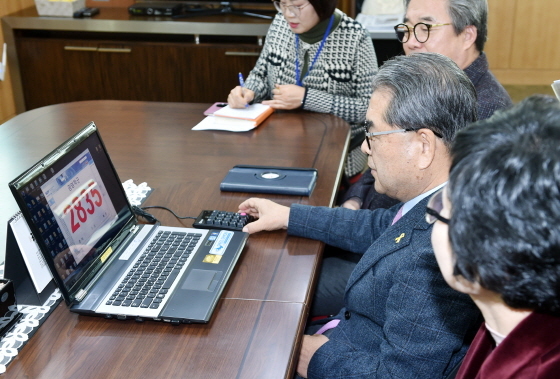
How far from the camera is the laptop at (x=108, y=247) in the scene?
1167 mm

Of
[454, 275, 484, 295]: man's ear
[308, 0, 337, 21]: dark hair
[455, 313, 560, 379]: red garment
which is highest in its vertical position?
[308, 0, 337, 21]: dark hair

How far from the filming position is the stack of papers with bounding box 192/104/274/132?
2172 mm

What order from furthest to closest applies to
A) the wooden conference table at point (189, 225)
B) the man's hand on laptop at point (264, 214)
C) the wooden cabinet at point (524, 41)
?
the wooden cabinet at point (524, 41) → the man's hand on laptop at point (264, 214) → the wooden conference table at point (189, 225)

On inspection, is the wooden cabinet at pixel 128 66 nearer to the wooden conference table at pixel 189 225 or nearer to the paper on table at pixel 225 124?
the wooden conference table at pixel 189 225

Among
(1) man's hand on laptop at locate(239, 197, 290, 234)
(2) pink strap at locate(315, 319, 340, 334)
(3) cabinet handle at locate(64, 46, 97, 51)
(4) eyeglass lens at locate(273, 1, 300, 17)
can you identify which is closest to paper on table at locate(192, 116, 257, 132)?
(4) eyeglass lens at locate(273, 1, 300, 17)

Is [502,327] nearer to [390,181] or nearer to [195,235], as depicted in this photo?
[390,181]

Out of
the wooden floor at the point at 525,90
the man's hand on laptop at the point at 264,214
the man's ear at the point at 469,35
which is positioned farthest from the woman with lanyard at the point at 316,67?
the wooden floor at the point at 525,90

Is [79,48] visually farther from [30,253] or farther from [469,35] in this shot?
[30,253]

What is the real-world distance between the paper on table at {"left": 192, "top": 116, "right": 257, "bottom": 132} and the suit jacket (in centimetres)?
70

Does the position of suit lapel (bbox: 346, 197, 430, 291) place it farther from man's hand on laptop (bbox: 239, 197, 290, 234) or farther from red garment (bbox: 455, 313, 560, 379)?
red garment (bbox: 455, 313, 560, 379)

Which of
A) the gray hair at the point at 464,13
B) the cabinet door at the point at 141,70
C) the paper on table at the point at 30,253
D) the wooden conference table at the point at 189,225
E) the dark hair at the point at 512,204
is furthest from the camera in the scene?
the cabinet door at the point at 141,70

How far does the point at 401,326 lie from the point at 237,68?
2.73 meters

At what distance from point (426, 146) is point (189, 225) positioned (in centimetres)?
61

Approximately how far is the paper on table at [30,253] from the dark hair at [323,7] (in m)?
1.50
